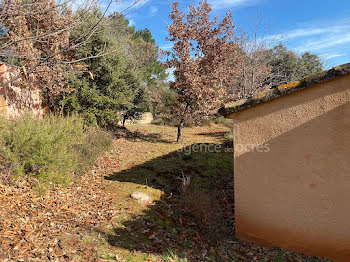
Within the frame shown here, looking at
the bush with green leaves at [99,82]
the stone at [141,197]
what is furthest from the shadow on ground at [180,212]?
the bush with green leaves at [99,82]

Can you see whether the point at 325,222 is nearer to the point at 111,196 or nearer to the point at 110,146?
the point at 111,196

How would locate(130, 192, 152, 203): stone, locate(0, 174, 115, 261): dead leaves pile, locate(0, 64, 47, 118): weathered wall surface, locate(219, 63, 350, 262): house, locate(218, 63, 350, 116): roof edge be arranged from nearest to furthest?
locate(0, 174, 115, 261): dead leaves pile → locate(218, 63, 350, 116): roof edge → locate(219, 63, 350, 262): house → locate(130, 192, 152, 203): stone → locate(0, 64, 47, 118): weathered wall surface

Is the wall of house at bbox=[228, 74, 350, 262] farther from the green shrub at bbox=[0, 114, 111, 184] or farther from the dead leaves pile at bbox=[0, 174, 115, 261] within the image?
the green shrub at bbox=[0, 114, 111, 184]

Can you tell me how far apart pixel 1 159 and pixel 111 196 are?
2614mm

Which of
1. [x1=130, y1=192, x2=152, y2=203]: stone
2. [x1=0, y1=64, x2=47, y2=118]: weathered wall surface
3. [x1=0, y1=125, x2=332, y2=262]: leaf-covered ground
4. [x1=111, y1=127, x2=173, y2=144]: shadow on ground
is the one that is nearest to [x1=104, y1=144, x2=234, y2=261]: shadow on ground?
[x1=0, y1=125, x2=332, y2=262]: leaf-covered ground

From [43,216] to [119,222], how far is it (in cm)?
145

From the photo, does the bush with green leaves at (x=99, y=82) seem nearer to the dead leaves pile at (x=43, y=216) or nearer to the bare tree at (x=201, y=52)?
the bare tree at (x=201, y=52)

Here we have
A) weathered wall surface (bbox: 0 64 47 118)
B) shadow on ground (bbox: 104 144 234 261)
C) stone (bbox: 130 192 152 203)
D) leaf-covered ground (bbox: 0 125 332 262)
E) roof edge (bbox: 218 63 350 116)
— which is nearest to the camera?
leaf-covered ground (bbox: 0 125 332 262)

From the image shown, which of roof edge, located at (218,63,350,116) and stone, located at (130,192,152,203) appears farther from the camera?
stone, located at (130,192,152,203)

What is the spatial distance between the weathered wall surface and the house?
7711 millimetres

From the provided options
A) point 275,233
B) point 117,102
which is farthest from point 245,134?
point 117,102

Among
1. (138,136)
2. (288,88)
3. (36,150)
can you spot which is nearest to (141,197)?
(36,150)

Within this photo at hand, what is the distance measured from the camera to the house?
3.96 m

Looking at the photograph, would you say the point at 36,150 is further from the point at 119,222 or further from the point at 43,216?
the point at 119,222
